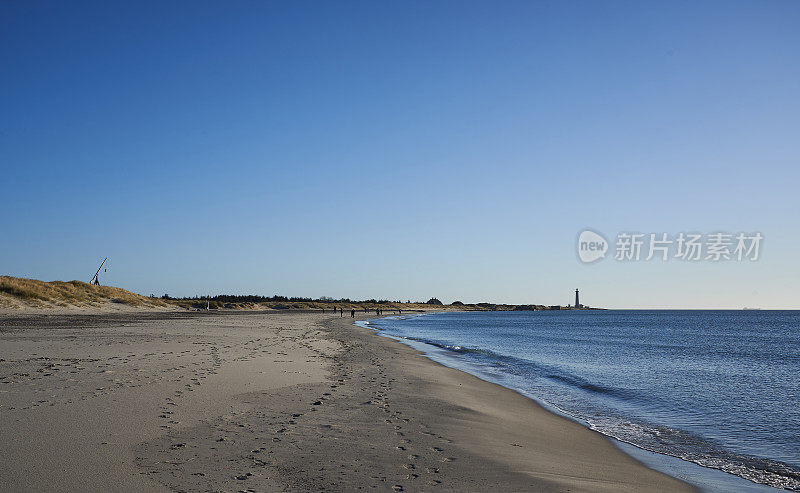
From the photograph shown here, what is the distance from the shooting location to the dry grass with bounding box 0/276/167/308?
47.0 metres

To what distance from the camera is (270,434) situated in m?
7.86

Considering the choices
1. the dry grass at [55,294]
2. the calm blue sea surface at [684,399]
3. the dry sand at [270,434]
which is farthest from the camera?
the dry grass at [55,294]

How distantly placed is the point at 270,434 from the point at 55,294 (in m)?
57.3

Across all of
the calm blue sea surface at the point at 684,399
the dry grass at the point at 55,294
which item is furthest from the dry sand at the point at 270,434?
the dry grass at the point at 55,294

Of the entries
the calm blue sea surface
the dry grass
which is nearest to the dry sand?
the calm blue sea surface

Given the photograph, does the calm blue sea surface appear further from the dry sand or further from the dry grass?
the dry grass

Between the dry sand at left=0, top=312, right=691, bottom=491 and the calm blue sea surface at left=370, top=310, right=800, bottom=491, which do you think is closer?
the dry sand at left=0, top=312, right=691, bottom=491

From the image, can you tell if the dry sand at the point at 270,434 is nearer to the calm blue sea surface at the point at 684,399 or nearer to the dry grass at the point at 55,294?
the calm blue sea surface at the point at 684,399

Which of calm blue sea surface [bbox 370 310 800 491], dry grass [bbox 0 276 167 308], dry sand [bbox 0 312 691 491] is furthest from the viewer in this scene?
dry grass [bbox 0 276 167 308]

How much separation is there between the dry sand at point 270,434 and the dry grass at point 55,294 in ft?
134

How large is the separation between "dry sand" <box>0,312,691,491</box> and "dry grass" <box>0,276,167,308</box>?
134 feet

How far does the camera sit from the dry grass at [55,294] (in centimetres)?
4699

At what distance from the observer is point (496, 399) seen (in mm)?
14047

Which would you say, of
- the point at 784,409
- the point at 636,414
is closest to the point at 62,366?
the point at 636,414
